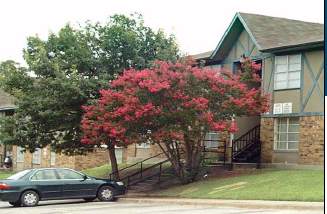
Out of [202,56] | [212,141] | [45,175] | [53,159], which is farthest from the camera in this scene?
[53,159]

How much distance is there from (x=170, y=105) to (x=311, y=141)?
6.41m

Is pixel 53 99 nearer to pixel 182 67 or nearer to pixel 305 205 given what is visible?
pixel 182 67

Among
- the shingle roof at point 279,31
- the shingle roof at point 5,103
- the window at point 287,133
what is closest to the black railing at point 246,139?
the window at point 287,133

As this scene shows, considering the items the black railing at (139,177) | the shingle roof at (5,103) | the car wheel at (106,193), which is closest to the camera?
the car wheel at (106,193)

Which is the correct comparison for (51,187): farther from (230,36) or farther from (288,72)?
(230,36)

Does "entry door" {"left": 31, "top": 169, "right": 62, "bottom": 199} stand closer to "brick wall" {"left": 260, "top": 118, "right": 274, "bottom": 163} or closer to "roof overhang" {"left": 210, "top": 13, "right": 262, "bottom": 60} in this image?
"brick wall" {"left": 260, "top": 118, "right": 274, "bottom": 163}

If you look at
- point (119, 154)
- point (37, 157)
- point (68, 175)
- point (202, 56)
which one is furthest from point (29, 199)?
point (37, 157)

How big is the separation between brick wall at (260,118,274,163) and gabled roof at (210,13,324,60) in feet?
10.8

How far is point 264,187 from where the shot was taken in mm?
21828

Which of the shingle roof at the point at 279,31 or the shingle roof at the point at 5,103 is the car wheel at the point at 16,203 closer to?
the shingle roof at the point at 279,31

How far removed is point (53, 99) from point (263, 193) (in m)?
10.8

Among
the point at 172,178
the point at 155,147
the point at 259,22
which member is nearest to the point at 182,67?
the point at 172,178

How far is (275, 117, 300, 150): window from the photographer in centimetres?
2744

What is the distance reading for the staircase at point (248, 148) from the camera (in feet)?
95.3
